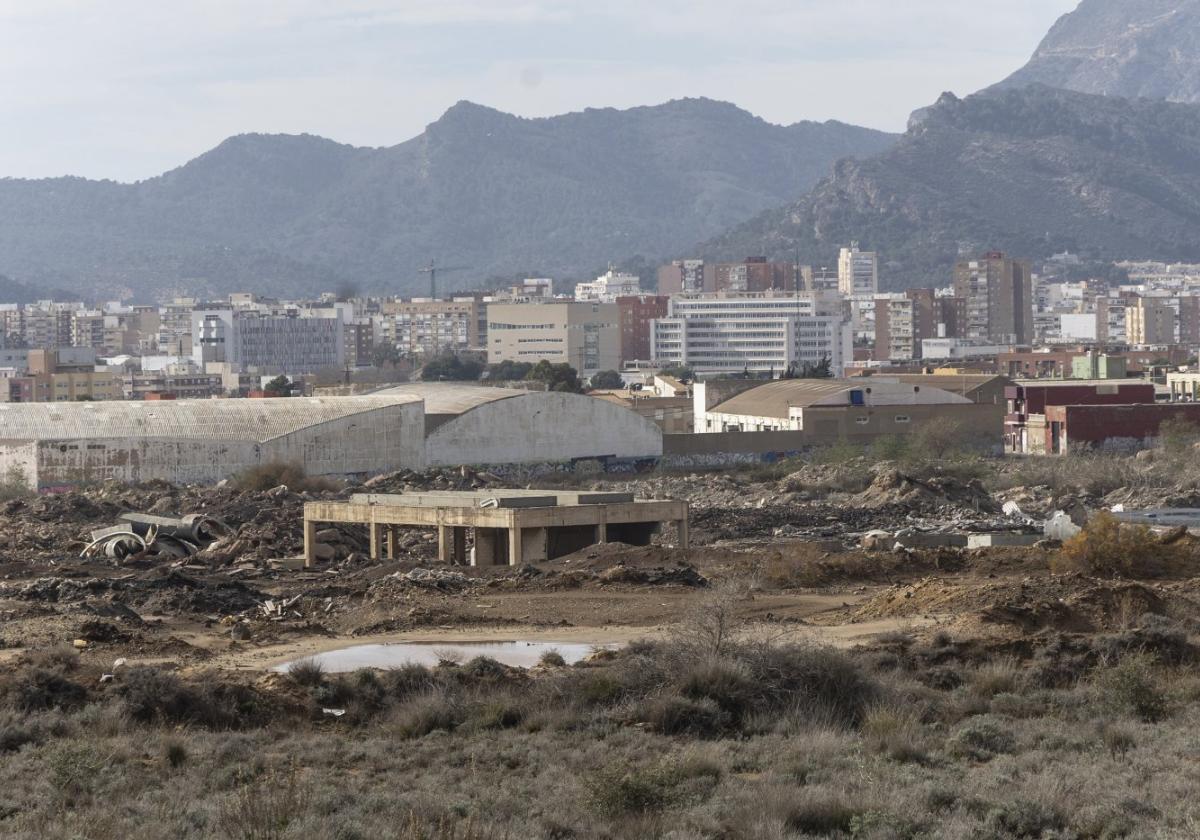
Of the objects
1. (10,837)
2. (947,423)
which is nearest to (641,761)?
(10,837)

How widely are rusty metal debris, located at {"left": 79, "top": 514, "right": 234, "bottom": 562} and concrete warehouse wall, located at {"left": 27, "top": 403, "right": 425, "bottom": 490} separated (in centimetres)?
2291

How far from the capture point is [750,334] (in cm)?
18188

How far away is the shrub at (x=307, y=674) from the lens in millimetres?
21531

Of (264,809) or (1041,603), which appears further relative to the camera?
(1041,603)

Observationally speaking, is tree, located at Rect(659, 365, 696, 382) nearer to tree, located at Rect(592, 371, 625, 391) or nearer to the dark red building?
tree, located at Rect(592, 371, 625, 391)

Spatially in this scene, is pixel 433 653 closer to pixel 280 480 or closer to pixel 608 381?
pixel 280 480

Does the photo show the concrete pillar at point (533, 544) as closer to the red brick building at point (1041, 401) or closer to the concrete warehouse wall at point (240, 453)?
the concrete warehouse wall at point (240, 453)

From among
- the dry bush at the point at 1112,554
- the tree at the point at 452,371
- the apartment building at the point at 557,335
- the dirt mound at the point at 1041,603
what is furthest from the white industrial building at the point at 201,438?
the apartment building at the point at 557,335

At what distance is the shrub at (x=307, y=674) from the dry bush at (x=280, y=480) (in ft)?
137

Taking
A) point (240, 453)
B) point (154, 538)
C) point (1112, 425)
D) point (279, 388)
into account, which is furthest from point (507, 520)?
point (279, 388)

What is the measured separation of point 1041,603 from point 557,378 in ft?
305

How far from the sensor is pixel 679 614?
28141 mm

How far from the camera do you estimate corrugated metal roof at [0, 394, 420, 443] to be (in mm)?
70312

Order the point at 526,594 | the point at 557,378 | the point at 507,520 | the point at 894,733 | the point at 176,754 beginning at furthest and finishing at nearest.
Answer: the point at 557,378 → the point at 507,520 → the point at 526,594 → the point at 894,733 → the point at 176,754
